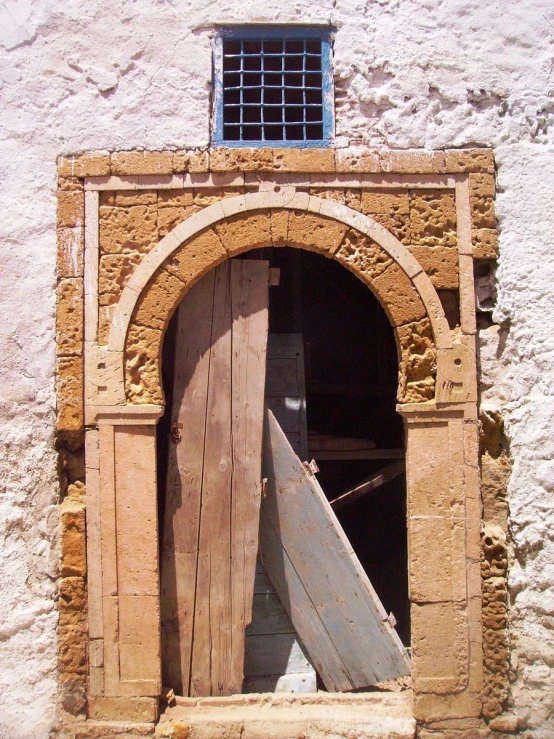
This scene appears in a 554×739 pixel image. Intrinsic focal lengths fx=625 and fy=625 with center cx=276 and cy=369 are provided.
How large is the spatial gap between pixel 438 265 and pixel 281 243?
88 cm

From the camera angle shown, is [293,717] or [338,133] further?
[338,133]

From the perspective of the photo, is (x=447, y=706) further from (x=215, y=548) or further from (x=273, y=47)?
(x=273, y=47)

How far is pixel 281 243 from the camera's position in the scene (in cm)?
350

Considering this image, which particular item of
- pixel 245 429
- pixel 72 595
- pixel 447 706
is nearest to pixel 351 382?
pixel 245 429

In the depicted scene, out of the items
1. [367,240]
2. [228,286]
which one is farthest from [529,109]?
[228,286]

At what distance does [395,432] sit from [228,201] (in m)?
2.68

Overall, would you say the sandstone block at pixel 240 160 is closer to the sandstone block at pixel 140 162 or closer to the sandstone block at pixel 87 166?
the sandstone block at pixel 140 162

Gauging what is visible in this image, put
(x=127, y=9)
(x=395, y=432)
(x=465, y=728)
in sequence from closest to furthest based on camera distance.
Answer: (x=465, y=728), (x=127, y=9), (x=395, y=432)

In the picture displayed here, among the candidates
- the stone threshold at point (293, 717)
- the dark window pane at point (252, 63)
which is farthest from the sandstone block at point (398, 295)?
the stone threshold at point (293, 717)

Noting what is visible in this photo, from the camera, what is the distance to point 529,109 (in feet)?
11.6

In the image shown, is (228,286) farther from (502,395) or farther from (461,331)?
(502,395)

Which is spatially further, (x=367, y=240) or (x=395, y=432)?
(x=395, y=432)

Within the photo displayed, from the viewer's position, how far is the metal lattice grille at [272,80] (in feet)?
11.8

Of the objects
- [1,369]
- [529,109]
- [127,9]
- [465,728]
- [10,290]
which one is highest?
[127,9]
